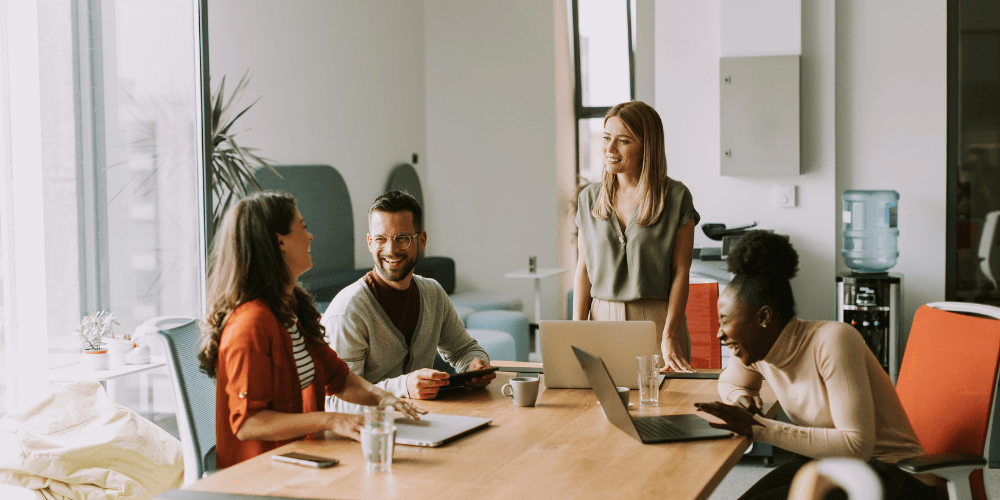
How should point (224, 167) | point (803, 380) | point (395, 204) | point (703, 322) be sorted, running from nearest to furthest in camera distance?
point (803, 380), point (395, 204), point (703, 322), point (224, 167)

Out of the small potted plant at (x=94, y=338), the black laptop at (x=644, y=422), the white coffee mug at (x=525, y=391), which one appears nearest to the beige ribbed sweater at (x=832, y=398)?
the black laptop at (x=644, y=422)

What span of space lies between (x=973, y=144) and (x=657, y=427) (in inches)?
146

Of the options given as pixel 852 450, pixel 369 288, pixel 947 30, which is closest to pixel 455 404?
pixel 369 288

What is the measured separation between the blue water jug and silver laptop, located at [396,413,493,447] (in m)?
3.28

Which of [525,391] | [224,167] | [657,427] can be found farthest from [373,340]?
[224,167]

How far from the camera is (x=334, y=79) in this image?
562cm

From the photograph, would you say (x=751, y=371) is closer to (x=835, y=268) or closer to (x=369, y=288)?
(x=369, y=288)

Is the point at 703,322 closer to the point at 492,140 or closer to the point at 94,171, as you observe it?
the point at 94,171

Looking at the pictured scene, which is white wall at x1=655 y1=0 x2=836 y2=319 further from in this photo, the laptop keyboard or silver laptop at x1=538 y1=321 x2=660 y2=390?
the laptop keyboard

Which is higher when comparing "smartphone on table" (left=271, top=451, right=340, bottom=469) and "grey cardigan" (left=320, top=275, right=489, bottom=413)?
"grey cardigan" (left=320, top=275, right=489, bottom=413)

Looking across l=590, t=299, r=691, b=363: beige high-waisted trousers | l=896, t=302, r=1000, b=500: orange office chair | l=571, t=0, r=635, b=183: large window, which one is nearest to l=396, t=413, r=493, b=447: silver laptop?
l=896, t=302, r=1000, b=500: orange office chair

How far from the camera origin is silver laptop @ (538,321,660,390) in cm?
201

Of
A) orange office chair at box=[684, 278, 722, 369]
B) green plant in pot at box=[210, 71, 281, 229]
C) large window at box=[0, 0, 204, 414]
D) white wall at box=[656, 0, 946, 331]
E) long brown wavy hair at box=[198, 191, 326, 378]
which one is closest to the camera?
long brown wavy hair at box=[198, 191, 326, 378]

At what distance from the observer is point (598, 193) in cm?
267
